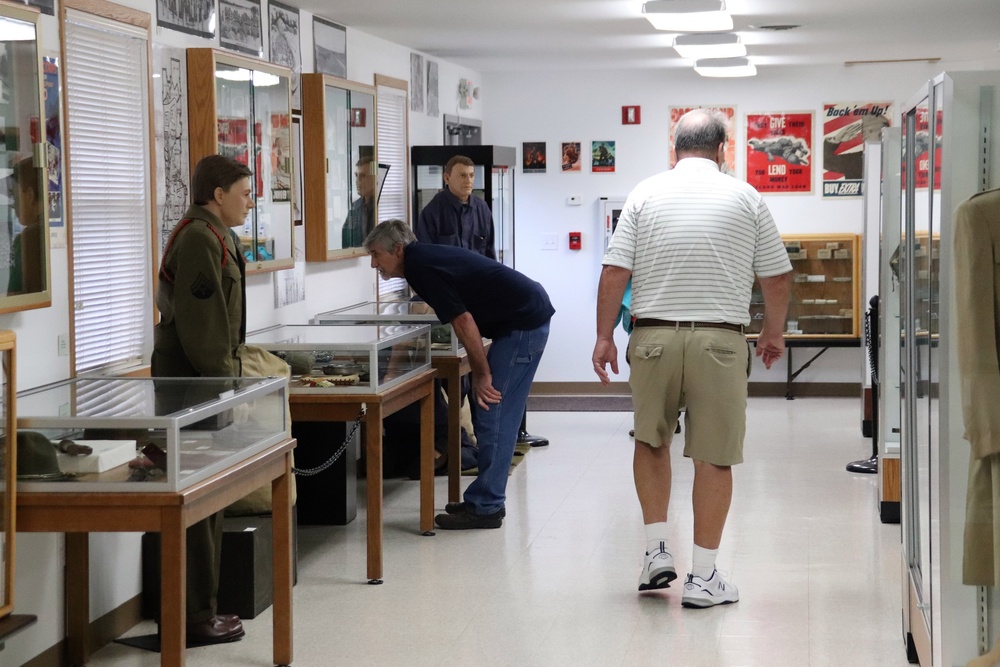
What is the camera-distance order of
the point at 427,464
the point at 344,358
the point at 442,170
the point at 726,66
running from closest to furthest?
the point at 344,358 < the point at 427,464 < the point at 442,170 < the point at 726,66

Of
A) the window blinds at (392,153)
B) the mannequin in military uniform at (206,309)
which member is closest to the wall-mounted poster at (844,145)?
the window blinds at (392,153)

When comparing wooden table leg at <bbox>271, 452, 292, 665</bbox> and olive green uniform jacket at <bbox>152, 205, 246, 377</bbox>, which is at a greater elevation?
olive green uniform jacket at <bbox>152, 205, 246, 377</bbox>

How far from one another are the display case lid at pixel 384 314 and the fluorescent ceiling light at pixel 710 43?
2.45 metres

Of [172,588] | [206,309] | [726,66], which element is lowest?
[172,588]

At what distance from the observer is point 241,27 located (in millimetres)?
A: 5984

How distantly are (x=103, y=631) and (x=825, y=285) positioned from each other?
25.3 feet

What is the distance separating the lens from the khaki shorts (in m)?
4.69

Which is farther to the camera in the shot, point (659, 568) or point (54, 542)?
point (659, 568)

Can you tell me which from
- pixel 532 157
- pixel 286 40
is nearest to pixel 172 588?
pixel 286 40

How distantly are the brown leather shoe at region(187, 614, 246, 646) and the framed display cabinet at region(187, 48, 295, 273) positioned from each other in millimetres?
1783

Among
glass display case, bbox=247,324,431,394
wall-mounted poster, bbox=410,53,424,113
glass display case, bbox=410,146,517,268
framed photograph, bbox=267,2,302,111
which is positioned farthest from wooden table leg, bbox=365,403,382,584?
wall-mounted poster, bbox=410,53,424,113

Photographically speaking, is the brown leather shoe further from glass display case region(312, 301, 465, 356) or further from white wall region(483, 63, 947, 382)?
white wall region(483, 63, 947, 382)

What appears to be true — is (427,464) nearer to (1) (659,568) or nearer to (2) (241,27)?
(1) (659,568)

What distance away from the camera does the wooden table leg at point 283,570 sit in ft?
13.7
